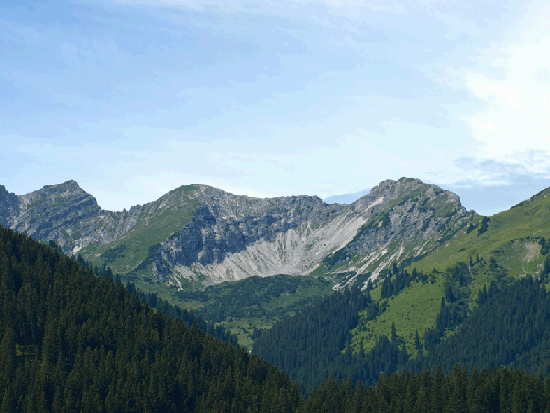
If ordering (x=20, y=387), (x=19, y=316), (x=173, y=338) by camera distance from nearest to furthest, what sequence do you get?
(x=20, y=387), (x=19, y=316), (x=173, y=338)

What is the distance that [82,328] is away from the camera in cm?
17738

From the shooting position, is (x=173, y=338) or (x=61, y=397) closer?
(x=61, y=397)

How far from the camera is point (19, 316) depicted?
582 feet

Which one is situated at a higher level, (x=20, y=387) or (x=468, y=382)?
(x=20, y=387)

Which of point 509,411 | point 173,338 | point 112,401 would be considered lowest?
point 509,411

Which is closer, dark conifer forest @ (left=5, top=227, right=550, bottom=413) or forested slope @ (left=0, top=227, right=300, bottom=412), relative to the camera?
dark conifer forest @ (left=5, top=227, right=550, bottom=413)

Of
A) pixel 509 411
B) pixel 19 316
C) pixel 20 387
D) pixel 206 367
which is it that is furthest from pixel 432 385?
pixel 19 316

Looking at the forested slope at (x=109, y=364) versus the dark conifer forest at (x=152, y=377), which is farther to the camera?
the forested slope at (x=109, y=364)

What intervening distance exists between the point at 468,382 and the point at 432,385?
31.3 ft

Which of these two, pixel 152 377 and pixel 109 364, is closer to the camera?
pixel 152 377

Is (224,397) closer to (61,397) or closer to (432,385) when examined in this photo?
(61,397)

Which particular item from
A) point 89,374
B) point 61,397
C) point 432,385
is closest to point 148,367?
point 89,374

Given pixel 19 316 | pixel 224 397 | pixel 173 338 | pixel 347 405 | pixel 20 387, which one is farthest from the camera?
pixel 173 338

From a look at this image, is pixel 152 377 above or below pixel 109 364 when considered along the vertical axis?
below
